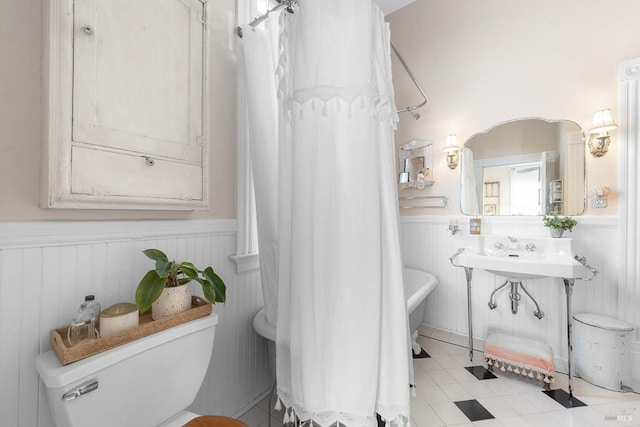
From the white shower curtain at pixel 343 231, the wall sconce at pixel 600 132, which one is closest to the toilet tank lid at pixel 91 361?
the white shower curtain at pixel 343 231

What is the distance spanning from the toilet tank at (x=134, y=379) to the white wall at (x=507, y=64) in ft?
7.58

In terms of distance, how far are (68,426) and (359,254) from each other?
91 centimetres

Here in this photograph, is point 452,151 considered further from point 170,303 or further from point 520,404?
point 170,303

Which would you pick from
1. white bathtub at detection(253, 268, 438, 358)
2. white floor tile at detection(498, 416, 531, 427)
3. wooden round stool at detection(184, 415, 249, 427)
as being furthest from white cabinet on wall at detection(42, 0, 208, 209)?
white floor tile at detection(498, 416, 531, 427)

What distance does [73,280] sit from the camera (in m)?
0.90

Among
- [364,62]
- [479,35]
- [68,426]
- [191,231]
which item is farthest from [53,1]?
[479,35]

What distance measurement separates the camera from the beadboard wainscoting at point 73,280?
0.79 metres

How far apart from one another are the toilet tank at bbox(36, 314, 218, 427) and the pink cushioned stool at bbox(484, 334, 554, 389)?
1.87 metres

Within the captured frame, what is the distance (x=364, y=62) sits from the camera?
1.01m

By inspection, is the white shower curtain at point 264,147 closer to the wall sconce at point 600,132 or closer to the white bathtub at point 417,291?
the white bathtub at point 417,291

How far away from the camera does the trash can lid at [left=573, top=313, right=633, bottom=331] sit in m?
1.68

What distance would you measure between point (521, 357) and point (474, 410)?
0.52 meters

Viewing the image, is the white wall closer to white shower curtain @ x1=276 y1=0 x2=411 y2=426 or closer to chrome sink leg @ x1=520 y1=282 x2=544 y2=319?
chrome sink leg @ x1=520 y1=282 x2=544 y2=319

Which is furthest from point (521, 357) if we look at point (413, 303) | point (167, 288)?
point (167, 288)
